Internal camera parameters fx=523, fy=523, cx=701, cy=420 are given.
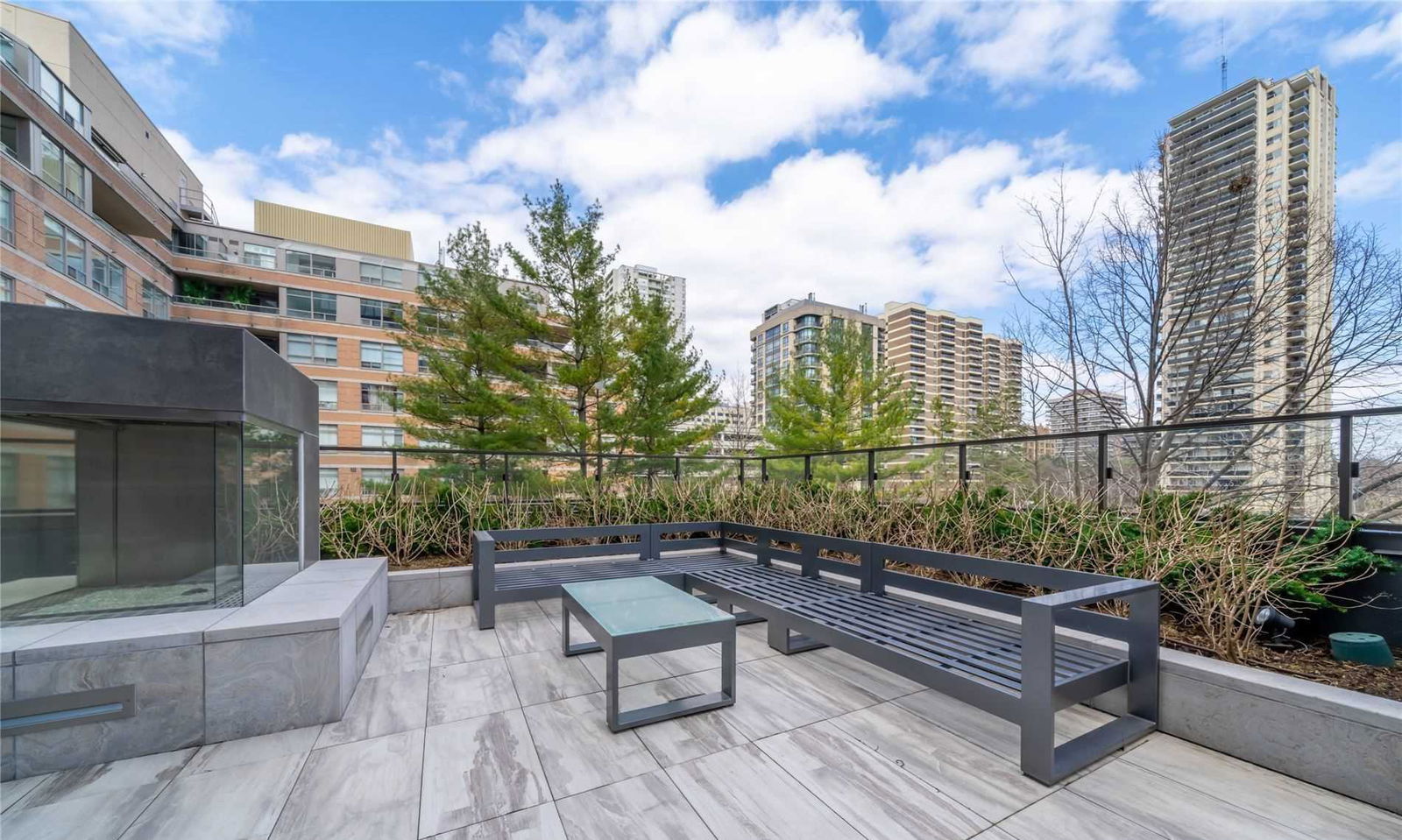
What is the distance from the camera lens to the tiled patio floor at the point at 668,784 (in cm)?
181

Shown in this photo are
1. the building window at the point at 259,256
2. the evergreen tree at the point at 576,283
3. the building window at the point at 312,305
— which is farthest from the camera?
the building window at the point at 259,256

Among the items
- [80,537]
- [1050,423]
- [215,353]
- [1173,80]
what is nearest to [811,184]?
[1173,80]

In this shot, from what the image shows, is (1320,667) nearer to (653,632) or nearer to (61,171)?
(653,632)

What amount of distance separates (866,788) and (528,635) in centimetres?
285

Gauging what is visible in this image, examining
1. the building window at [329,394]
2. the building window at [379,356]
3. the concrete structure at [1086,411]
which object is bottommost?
the concrete structure at [1086,411]

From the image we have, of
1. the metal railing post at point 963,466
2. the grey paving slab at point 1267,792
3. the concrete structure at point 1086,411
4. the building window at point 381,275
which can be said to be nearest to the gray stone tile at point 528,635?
the grey paving slab at point 1267,792

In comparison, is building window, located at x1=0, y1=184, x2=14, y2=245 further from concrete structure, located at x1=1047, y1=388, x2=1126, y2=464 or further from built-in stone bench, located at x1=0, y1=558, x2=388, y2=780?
concrete structure, located at x1=1047, y1=388, x2=1126, y2=464

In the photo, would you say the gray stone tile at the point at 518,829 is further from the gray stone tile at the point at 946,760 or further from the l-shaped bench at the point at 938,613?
the l-shaped bench at the point at 938,613

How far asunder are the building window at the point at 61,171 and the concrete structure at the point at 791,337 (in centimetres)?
2651

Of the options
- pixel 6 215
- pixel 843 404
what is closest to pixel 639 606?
pixel 843 404

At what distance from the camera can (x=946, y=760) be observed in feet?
7.40

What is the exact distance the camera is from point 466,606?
4.88 metres

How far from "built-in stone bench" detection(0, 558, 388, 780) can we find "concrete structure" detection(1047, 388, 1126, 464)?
765 centimetres

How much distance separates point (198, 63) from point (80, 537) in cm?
1110
